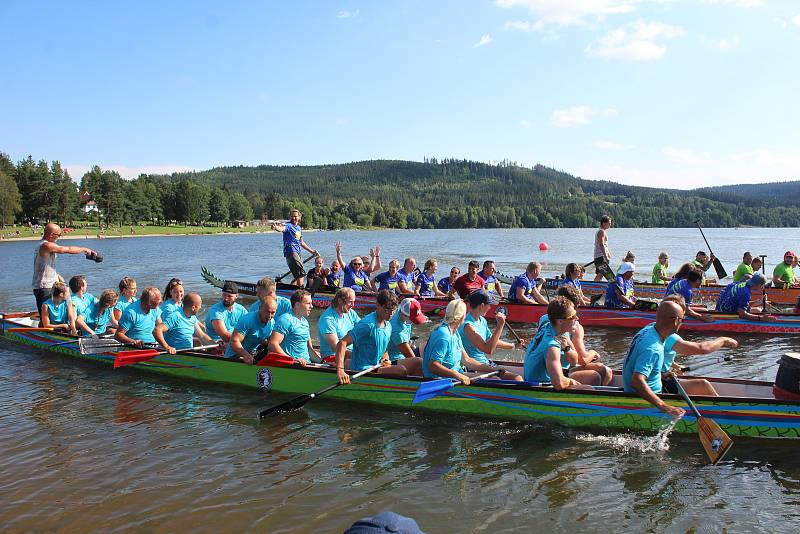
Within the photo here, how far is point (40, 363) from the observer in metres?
11.6

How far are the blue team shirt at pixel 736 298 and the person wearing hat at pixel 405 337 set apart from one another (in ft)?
27.6

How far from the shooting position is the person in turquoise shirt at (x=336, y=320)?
826 centimetres

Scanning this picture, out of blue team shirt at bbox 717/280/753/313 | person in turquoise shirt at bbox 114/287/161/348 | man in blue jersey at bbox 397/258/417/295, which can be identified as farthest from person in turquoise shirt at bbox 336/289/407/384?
blue team shirt at bbox 717/280/753/313

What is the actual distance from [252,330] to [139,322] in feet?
8.52

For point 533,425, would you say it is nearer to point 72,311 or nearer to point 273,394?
point 273,394

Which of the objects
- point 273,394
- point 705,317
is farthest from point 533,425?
point 705,317

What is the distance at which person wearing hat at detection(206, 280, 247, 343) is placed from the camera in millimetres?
9492

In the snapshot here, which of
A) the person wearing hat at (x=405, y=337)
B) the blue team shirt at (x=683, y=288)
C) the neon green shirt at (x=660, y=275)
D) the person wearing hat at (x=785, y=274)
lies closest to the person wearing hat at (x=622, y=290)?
the blue team shirt at (x=683, y=288)

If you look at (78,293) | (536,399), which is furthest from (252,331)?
(78,293)

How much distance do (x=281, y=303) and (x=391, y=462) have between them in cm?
380

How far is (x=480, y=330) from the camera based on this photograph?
7945 millimetres

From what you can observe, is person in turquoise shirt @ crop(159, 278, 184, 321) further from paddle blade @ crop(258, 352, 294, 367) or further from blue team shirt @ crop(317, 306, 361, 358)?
blue team shirt @ crop(317, 306, 361, 358)

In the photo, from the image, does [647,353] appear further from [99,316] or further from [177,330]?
[99,316]

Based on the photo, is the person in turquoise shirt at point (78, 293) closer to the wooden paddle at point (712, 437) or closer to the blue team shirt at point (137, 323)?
the blue team shirt at point (137, 323)
